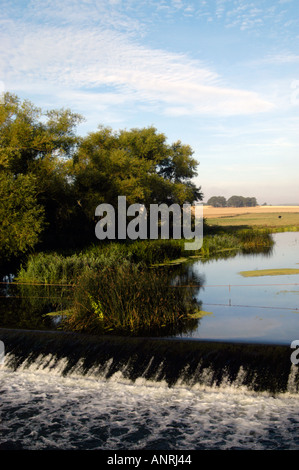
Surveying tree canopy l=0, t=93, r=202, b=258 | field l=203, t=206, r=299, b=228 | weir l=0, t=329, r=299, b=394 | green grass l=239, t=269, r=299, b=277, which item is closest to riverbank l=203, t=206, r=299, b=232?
field l=203, t=206, r=299, b=228

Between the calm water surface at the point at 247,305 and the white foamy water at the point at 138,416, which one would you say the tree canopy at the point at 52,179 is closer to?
the calm water surface at the point at 247,305

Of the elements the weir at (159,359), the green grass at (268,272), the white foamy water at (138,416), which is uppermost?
the green grass at (268,272)

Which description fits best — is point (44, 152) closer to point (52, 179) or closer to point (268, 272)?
point (52, 179)

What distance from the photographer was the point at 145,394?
7406 millimetres

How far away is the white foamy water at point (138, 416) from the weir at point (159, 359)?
0.15m

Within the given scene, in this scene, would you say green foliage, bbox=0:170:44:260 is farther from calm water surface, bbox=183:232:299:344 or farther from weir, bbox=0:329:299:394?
weir, bbox=0:329:299:394

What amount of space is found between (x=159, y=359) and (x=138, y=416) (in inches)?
55.3

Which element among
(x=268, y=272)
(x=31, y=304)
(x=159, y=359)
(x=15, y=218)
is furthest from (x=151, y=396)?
(x=15, y=218)

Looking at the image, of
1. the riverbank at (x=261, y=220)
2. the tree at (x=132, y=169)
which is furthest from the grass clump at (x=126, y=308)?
the riverbank at (x=261, y=220)

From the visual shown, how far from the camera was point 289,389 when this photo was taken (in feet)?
23.1

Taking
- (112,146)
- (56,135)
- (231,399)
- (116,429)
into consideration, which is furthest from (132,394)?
(112,146)

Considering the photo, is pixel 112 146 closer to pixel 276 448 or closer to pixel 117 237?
pixel 117 237

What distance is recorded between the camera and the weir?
24.1 feet

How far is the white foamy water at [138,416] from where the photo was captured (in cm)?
607
